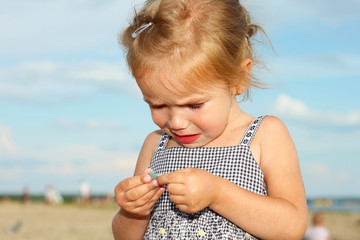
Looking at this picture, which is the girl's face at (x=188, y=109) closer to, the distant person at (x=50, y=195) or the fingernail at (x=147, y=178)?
the fingernail at (x=147, y=178)

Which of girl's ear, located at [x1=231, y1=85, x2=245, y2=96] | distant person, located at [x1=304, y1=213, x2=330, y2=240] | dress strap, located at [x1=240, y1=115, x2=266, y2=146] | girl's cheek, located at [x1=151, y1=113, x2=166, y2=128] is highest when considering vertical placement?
girl's ear, located at [x1=231, y1=85, x2=245, y2=96]

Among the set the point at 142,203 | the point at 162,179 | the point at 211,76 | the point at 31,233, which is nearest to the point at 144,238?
the point at 142,203

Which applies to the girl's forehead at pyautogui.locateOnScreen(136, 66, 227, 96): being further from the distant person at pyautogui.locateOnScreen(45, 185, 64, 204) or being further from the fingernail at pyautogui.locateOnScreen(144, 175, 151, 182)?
the distant person at pyautogui.locateOnScreen(45, 185, 64, 204)

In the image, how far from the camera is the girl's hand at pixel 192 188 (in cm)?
196

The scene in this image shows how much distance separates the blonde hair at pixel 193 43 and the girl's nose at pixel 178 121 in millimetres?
165

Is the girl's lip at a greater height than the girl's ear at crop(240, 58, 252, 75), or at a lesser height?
lesser

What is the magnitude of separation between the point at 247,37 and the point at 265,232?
1.11 m

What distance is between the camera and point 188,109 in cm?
224

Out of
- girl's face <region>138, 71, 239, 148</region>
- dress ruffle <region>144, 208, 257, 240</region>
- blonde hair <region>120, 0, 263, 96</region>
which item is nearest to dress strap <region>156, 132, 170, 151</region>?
girl's face <region>138, 71, 239, 148</region>

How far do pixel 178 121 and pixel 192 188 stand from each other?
15.8 inches

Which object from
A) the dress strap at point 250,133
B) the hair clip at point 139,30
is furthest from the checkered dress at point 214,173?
the hair clip at point 139,30

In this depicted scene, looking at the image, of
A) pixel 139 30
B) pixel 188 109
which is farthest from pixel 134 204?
pixel 139 30

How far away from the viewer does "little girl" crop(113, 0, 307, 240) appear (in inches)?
84.1

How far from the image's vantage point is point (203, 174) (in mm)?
2004
